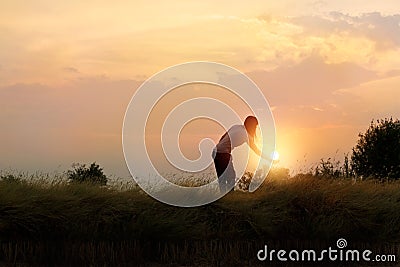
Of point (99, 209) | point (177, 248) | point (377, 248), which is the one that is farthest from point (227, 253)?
point (377, 248)

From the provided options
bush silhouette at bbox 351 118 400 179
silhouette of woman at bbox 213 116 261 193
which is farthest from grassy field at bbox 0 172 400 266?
bush silhouette at bbox 351 118 400 179

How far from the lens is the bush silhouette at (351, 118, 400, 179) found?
1827cm

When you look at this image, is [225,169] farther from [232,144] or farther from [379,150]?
[379,150]

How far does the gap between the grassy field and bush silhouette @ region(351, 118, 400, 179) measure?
23.5 feet

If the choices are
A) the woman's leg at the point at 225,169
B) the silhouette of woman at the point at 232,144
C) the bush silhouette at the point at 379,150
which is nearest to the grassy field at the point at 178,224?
the woman's leg at the point at 225,169

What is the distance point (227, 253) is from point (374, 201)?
10.2ft

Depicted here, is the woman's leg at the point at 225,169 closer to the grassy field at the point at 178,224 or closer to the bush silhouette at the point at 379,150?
the grassy field at the point at 178,224

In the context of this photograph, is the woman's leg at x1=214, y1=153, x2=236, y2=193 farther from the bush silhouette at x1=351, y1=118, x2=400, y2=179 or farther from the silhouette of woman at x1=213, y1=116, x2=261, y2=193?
the bush silhouette at x1=351, y1=118, x2=400, y2=179

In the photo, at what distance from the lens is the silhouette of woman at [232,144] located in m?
11.4

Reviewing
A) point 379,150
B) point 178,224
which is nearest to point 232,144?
point 178,224

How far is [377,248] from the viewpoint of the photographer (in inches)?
416

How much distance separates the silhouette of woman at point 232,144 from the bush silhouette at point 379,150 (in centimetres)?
747

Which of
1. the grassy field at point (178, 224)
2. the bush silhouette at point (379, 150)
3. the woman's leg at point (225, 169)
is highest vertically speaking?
the bush silhouette at point (379, 150)

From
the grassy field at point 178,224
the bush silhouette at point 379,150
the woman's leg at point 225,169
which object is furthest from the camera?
the bush silhouette at point 379,150
